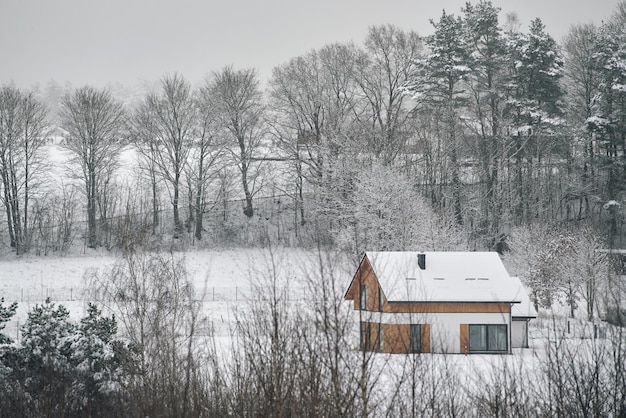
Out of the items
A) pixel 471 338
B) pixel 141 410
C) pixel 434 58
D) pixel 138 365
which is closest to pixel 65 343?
pixel 138 365

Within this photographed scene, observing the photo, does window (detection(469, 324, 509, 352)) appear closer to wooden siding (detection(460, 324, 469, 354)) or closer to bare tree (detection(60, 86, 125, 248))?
wooden siding (detection(460, 324, 469, 354))

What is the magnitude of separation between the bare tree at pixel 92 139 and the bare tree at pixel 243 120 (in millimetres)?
→ 7133

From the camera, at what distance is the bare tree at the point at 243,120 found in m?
53.8

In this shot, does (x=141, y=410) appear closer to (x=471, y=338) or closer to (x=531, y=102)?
(x=471, y=338)

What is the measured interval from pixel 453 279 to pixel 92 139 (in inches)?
1108

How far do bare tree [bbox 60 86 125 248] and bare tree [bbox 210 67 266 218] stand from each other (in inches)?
281

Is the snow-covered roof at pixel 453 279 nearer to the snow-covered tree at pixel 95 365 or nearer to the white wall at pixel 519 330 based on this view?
the white wall at pixel 519 330

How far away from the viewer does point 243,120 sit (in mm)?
54312

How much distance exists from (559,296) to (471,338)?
13189 mm

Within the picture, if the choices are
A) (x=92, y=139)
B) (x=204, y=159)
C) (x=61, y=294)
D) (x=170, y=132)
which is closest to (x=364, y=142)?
(x=204, y=159)

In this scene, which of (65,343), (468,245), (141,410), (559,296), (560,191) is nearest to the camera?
(141,410)

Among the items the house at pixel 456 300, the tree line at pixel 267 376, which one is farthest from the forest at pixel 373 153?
the tree line at pixel 267 376

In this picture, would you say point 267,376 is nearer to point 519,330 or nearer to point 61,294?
point 519,330

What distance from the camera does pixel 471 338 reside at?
30781 millimetres
